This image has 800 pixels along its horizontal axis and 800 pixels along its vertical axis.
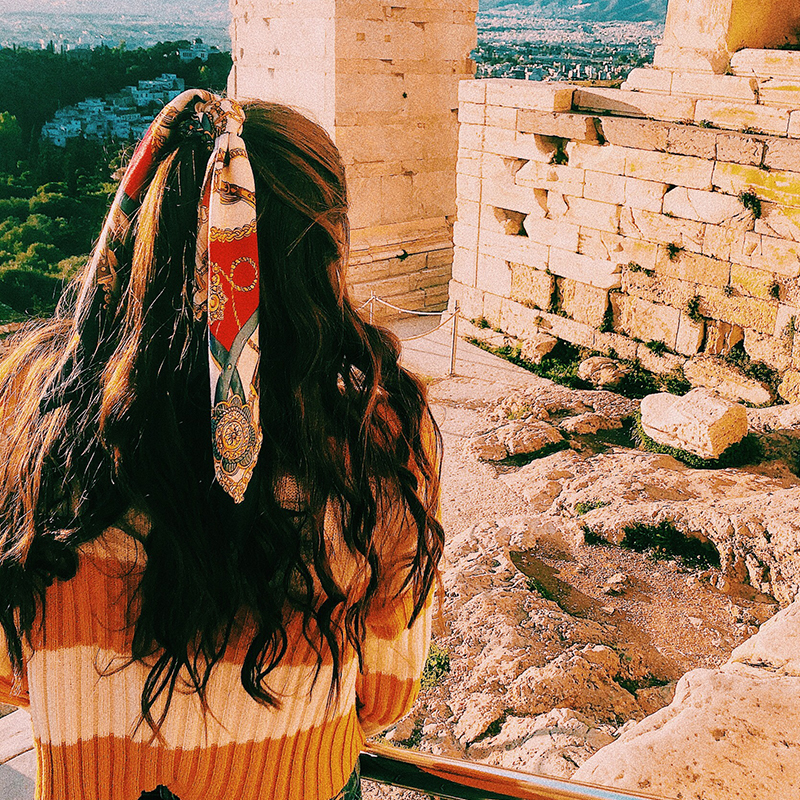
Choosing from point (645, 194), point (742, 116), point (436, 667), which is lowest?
point (436, 667)

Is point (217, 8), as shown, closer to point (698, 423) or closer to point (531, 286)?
point (531, 286)

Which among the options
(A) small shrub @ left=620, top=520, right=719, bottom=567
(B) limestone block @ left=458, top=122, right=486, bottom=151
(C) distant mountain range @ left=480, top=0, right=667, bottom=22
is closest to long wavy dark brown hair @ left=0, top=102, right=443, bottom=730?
(A) small shrub @ left=620, top=520, right=719, bottom=567

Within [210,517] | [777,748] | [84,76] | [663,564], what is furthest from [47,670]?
[84,76]

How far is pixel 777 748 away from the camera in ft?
6.63

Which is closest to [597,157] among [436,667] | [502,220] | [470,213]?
[502,220]

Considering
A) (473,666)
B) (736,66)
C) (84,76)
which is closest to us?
(473,666)

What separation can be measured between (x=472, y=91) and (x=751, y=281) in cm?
329

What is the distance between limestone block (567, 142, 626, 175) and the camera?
23.4ft

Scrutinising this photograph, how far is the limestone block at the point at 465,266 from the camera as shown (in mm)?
8672

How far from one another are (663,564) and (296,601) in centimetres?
385

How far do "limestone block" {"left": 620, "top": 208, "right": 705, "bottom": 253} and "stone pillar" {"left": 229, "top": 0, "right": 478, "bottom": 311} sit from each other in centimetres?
295

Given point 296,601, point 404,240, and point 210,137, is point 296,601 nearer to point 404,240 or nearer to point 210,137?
point 210,137

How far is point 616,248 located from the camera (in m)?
7.41

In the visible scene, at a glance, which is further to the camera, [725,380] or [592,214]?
[592,214]
